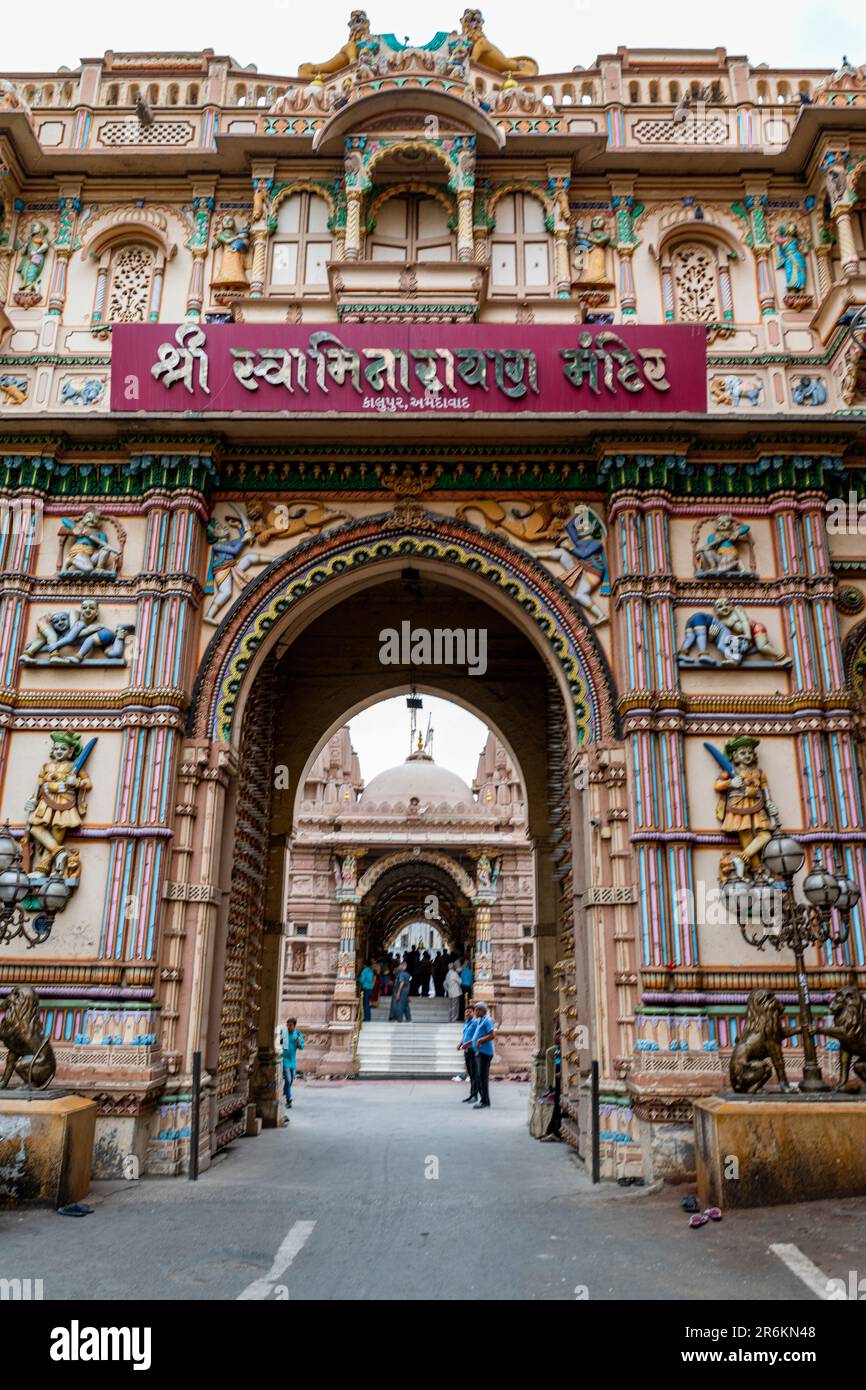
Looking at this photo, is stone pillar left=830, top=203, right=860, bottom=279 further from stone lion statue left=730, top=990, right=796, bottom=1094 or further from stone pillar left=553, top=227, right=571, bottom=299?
stone lion statue left=730, top=990, right=796, bottom=1094

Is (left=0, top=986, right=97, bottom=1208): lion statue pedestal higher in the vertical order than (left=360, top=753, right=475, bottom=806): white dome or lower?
lower

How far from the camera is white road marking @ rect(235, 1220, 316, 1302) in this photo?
17.3ft

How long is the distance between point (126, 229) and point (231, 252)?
1.36 m

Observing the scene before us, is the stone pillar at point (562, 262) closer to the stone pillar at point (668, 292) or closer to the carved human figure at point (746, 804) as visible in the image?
the stone pillar at point (668, 292)

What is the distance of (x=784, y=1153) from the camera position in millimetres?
6984

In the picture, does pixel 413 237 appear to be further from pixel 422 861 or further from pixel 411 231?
pixel 422 861

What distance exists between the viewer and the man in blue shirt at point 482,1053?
14.6 meters

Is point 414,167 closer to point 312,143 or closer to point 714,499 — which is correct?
point 312,143

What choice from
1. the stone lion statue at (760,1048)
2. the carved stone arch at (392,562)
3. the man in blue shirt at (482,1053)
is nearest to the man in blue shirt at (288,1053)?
the man in blue shirt at (482,1053)

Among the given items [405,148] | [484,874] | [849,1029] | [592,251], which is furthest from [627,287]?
[484,874]

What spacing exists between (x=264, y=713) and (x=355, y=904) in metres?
12.3

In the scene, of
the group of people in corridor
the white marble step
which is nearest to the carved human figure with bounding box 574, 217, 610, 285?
the white marble step

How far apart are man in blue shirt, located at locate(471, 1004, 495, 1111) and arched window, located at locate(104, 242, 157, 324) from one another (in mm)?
10336

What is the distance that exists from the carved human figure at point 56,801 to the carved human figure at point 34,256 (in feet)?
17.9
